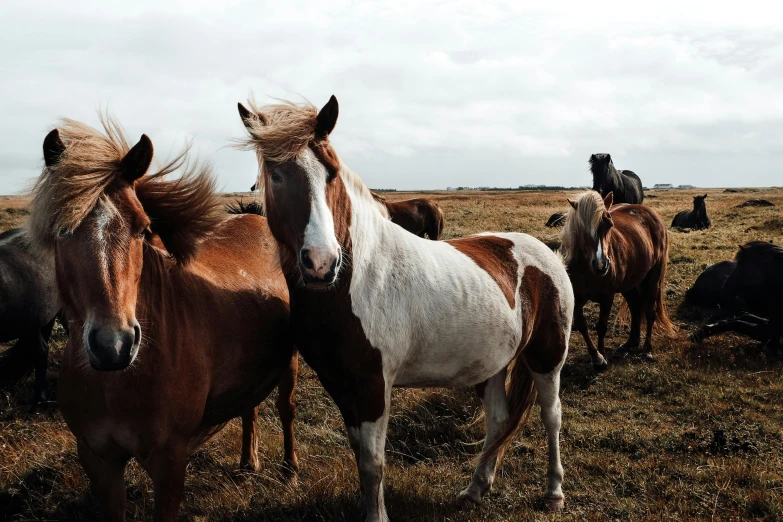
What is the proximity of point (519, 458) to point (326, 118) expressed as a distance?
11.2 feet

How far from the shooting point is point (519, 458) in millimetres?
5000

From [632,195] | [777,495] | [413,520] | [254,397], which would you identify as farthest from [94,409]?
[632,195]

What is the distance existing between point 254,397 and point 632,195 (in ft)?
45.6

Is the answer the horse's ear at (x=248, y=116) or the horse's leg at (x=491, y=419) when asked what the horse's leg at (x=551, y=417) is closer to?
the horse's leg at (x=491, y=419)

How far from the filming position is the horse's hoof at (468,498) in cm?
414

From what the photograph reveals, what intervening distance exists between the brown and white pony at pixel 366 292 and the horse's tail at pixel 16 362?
4543mm

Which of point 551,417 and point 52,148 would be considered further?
point 551,417

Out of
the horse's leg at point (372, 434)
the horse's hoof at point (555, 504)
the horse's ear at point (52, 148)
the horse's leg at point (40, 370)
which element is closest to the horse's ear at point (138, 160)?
the horse's ear at point (52, 148)

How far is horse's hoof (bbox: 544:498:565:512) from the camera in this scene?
4.15m

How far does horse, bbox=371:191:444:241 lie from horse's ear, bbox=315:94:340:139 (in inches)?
552

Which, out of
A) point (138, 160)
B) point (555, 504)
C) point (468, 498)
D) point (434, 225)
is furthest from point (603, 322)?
point (434, 225)

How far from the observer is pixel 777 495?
4.05 metres

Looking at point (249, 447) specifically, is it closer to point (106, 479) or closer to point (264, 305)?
point (264, 305)

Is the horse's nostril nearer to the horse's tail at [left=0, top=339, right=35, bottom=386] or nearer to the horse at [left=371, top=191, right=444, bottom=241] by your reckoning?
the horse's tail at [left=0, top=339, right=35, bottom=386]
